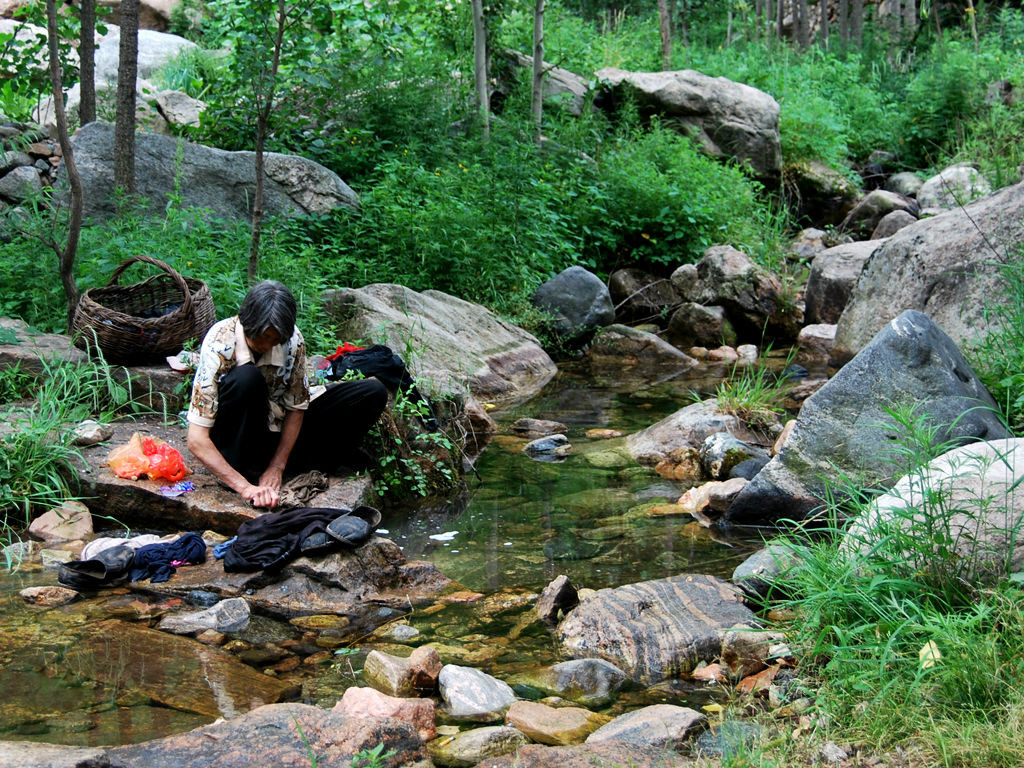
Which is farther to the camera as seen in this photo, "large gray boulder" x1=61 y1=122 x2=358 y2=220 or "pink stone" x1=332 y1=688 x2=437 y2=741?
"large gray boulder" x1=61 y1=122 x2=358 y2=220

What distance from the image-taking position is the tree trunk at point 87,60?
27.8ft

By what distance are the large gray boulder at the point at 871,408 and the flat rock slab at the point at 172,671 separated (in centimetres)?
303

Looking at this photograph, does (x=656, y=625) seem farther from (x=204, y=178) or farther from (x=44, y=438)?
(x=204, y=178)

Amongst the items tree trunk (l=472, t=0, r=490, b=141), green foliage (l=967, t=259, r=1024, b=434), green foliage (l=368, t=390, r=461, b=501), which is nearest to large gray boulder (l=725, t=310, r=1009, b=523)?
green foliage (l=967, t=259, r=1024, b=434)

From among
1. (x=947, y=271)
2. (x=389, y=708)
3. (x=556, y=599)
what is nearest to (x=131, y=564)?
(x=389, y=708)

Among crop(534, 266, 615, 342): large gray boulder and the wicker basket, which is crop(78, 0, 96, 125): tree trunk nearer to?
the wicker basket

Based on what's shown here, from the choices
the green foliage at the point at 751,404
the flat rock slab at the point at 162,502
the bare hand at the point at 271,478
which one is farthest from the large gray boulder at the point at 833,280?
the bare hand at the point at 271,478

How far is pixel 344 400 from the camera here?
501 cm

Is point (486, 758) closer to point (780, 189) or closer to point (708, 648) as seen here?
point (708, 648)

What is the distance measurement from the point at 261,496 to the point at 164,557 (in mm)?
562

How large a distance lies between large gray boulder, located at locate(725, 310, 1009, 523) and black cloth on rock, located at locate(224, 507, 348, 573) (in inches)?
98.9

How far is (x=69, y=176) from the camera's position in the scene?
620 cm

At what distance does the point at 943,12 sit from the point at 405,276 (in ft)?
71.1

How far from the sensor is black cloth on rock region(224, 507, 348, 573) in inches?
164
